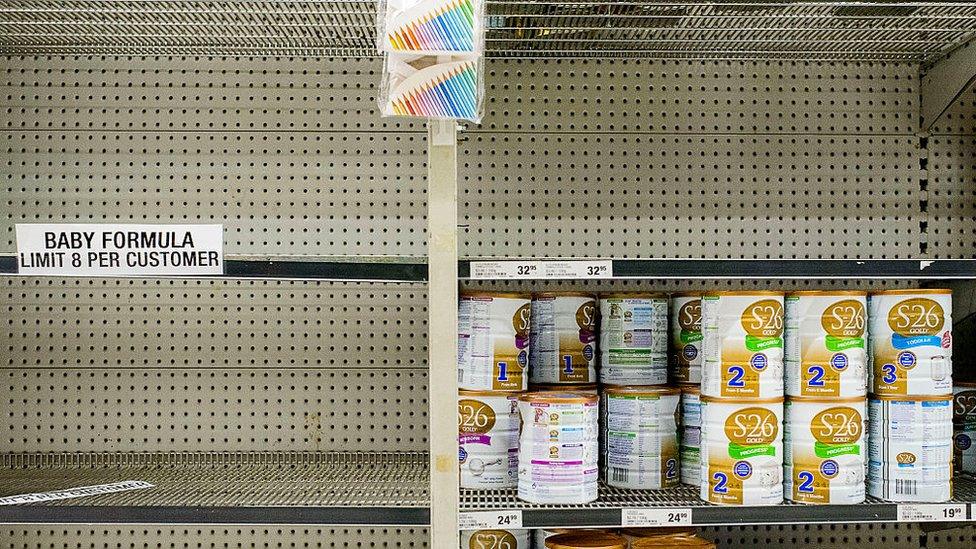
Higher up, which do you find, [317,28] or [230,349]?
[317,28]

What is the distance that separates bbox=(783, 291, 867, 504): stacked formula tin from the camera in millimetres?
1720

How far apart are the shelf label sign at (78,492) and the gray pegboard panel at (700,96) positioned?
1.20 metres

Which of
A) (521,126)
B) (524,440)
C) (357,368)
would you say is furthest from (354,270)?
(521,126)

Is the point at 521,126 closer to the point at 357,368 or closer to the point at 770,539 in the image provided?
the point at 357,368

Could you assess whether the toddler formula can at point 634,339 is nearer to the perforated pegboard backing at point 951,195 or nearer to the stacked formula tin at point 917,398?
the stacked formula tin at point 917,398

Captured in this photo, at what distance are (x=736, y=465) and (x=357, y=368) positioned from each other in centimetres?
99

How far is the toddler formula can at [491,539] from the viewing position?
182 cm

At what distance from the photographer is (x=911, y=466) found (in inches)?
68.5

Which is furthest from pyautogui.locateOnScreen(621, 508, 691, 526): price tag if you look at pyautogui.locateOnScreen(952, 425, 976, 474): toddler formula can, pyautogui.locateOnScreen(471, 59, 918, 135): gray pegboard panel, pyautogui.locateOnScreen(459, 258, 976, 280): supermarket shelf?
pyautogui.locateOnScreen(471, 59, 918, 135): gray pegboard panel

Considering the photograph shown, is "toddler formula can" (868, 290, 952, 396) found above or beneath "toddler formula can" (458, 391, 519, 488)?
above

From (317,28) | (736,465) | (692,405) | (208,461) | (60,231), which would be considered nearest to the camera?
(60,231)

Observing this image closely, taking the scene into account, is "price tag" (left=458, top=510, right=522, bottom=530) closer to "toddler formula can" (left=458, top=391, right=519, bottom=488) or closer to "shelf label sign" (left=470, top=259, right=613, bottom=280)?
"toddler formula can" (left=458, top=391, right=519, bottom=488)

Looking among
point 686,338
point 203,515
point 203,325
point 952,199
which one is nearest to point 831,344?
point 686,338

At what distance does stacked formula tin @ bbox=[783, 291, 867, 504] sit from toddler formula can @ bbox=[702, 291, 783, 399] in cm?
6
